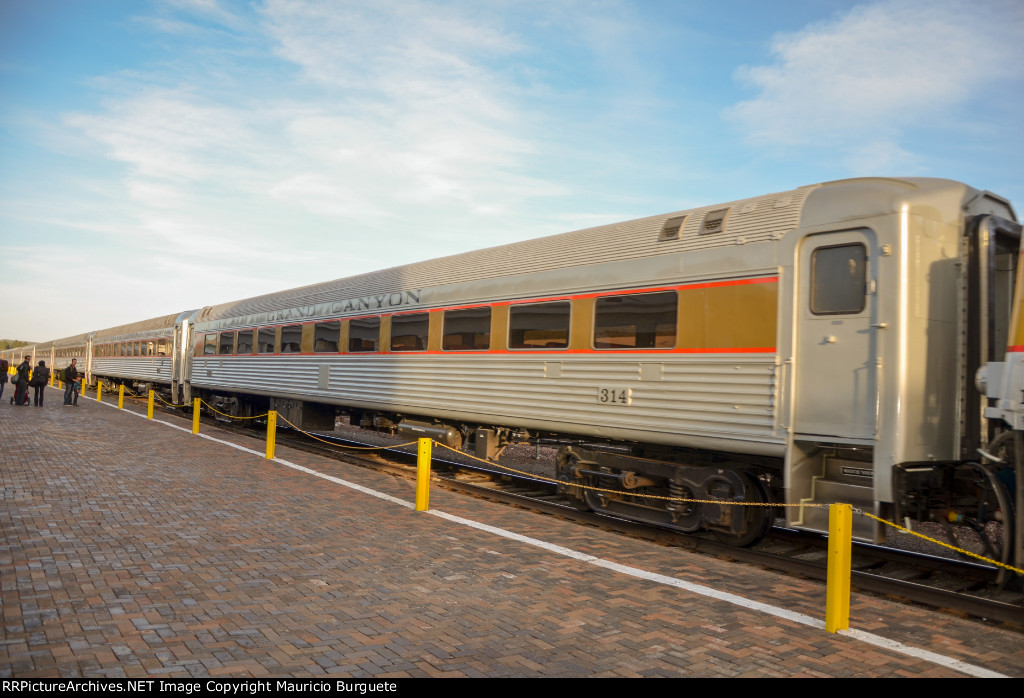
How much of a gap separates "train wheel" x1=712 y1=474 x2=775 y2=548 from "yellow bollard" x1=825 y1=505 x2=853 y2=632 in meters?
2.03

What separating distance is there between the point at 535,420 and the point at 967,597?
206 inches

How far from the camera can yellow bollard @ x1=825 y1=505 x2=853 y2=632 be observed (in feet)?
17.2

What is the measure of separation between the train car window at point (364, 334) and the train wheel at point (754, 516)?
7.95m

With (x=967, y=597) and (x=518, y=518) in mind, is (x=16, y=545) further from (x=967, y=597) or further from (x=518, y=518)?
(x=967, y=597)

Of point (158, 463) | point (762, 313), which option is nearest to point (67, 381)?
point (158, 463)

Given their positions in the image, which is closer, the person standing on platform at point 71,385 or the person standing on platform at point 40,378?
the person standing on platform at point 40,378

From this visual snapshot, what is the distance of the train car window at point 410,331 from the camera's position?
12.4 metres

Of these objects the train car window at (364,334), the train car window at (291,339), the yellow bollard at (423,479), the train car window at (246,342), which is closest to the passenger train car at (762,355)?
the yellow bollard at (423,479)

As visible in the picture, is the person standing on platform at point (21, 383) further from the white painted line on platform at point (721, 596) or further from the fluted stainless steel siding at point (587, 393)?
the white painted line on platform at point (721, 596)

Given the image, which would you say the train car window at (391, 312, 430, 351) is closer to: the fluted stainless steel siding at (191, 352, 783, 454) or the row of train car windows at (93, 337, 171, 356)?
the fluted stainless steel siding at (191, 352, 783, 454)

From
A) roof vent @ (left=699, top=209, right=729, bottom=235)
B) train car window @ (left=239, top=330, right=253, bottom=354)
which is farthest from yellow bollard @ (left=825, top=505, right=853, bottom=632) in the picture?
train car window @ (left=239, top=330, right=253, bottom=354)

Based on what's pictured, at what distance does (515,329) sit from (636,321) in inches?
89.4

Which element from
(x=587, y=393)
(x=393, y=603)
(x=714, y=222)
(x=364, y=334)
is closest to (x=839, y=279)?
(x=714, y=222)

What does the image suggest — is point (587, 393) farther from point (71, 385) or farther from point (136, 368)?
point (136, 368)
